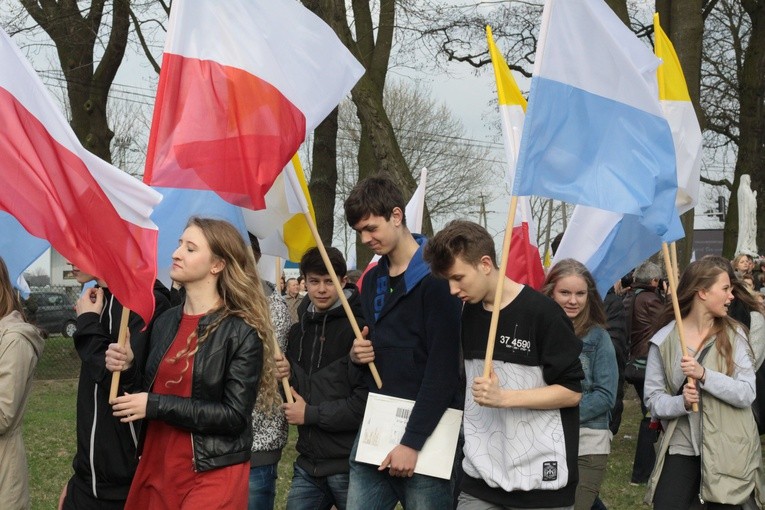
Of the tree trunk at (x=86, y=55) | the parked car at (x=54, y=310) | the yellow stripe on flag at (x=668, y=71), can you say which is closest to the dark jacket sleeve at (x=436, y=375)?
the yellow stripe on flag at (x=668, y=71)

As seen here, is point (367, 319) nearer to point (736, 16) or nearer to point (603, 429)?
point (603, 429)

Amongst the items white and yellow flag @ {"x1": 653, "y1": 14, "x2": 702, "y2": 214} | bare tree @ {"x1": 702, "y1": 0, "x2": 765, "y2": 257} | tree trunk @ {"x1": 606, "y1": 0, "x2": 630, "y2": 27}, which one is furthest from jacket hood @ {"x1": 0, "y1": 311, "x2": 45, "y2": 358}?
bare tree @ {"x1": 702, "y1": 0, "x2": 765, "y2": 257}

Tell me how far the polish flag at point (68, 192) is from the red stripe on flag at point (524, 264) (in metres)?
3.21

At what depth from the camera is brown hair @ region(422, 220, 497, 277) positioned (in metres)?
4.58

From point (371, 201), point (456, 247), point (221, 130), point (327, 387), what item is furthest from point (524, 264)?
point (456, 247)

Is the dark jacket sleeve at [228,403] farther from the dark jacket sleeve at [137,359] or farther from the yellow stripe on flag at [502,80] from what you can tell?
the yellow stripe on flag at [502,80]

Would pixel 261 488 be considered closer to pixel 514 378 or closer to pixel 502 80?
pixel 514 378

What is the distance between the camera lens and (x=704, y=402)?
18.5ft

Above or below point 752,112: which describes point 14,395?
below

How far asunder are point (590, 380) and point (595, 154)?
1.39 metres

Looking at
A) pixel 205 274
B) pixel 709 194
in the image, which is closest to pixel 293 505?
pixel 205 274

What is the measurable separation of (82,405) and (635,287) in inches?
242

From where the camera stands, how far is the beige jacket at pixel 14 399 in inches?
199

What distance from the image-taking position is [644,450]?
10078 mm
